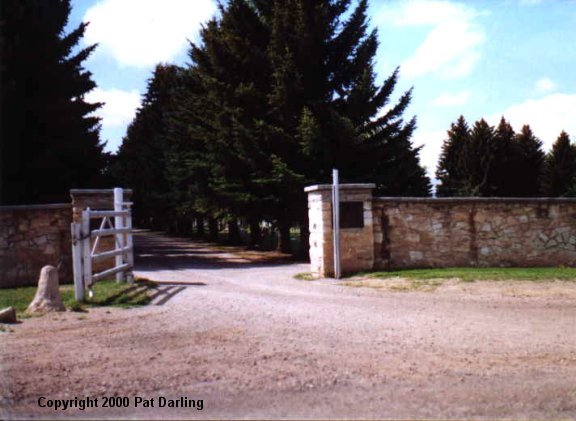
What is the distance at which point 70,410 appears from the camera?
379cm

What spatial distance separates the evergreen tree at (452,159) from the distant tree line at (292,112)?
24.0 m

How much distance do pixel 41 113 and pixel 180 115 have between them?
9620mm

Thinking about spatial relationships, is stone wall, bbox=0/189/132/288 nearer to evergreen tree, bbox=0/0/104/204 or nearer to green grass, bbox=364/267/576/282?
evergreen tree, bbox=0/0/104/204

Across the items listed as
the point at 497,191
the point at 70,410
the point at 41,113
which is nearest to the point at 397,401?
the point at 70,410

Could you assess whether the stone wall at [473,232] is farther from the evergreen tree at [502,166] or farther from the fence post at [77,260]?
the evergreen tree at [502,166]

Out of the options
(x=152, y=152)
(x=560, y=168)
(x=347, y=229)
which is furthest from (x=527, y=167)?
(x=347, y=229)

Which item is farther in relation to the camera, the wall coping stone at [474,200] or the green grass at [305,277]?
the wall coping stone at [474,200]

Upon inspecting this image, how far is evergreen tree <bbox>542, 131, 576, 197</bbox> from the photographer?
4125cm

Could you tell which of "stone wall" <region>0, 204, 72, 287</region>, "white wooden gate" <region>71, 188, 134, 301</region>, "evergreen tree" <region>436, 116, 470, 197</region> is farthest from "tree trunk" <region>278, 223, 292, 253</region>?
"evergreen tree" <region>436, 116, 470, 197</region>

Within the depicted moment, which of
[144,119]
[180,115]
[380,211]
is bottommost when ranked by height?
[380,211]

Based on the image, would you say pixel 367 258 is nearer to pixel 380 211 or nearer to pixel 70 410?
pixel 380 211

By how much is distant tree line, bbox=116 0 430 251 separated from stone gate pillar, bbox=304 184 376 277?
4152 mm

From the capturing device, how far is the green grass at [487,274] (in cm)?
1052

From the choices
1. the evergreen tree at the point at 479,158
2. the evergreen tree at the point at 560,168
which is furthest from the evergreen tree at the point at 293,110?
the evergreen tree at the point at 560,168
